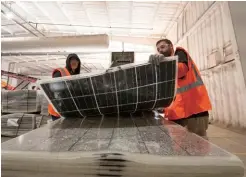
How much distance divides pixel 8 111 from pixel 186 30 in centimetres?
457

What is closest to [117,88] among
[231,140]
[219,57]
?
[231,140]

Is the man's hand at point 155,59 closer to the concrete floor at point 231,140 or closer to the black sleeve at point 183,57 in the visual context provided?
the black sleeve at point 183,57

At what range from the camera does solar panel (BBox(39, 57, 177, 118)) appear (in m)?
1.28

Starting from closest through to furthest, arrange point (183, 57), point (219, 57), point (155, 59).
→ 1. point (155, 59)
2. point (183, 57)
3. point (219, 57)

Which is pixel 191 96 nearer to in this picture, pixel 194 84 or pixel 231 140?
pixel 194 84

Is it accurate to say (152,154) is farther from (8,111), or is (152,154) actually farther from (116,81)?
(8,111)

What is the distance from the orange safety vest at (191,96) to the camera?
1.62 metres

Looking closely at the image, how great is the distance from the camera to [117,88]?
133cm

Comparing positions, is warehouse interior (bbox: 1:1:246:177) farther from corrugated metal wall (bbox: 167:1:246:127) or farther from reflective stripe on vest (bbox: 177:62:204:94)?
reflective stripe on vest (bbox: 177:62:204:94)

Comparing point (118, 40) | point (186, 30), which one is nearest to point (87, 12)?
point (118, 40)

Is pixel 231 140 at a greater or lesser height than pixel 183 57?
lesser

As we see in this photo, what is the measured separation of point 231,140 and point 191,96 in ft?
4.77

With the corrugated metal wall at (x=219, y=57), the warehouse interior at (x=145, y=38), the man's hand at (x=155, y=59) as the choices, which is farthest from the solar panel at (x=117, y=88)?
the corrugated metal wall at (x=219, y=57)

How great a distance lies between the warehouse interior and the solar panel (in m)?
0.68
